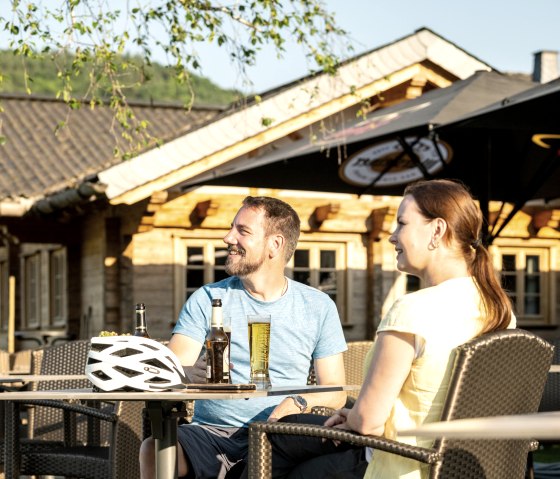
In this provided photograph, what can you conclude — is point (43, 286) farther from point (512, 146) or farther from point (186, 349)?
point (186, 349)

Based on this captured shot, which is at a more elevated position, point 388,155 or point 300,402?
point 388,155

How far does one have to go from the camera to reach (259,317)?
416cm

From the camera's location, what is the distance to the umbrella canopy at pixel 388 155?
8344mm

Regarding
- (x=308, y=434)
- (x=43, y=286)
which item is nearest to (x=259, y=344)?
(x=308, y=434)

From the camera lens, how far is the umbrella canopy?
27.4 feet

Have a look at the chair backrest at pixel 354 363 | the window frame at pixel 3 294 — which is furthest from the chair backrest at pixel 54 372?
the window frame at pixel 3 294

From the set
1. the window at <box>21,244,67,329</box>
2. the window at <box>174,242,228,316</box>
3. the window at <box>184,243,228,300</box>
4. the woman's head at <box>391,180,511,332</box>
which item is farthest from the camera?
the window at <box>21,244,67,329</box>

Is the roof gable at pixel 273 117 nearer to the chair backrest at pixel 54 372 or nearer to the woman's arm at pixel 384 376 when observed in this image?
the chair backrest at pixel 54 372

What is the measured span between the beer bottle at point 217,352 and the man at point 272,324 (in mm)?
315

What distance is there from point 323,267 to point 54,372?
9904 millimetres

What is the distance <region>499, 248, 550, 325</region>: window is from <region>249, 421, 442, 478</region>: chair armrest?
542 inches

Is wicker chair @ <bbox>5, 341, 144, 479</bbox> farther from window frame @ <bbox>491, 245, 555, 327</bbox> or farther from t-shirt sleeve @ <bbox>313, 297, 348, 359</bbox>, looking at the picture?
window frame @ <bbox>491, 245, 555, 327</bbox>

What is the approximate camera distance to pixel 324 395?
4438mm

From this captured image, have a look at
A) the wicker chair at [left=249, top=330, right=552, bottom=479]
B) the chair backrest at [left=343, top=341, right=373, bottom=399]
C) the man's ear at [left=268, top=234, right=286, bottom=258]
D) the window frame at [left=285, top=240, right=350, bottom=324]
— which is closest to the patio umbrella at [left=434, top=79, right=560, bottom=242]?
the chair backrest at [left=343, top=341, right=373, bottom=399]
